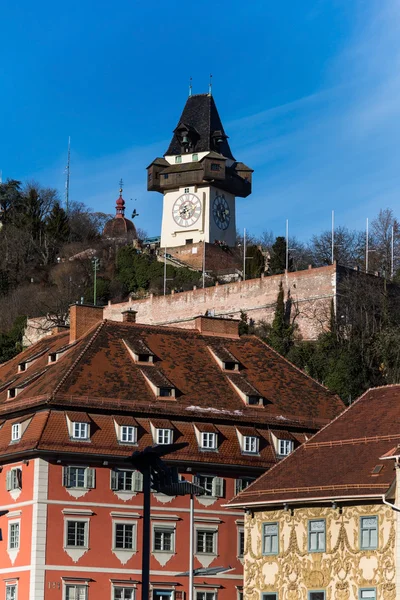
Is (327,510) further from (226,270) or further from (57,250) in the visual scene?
(57,250)

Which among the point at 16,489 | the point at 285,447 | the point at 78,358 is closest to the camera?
the point at 16,489

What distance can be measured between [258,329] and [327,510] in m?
50.2

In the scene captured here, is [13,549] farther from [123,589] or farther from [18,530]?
[123,589]

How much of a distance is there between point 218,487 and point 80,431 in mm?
5870

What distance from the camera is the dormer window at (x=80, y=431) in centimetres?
5842

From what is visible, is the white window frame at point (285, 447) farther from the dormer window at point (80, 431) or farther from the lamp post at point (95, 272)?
the lamp post at point (95, 272)

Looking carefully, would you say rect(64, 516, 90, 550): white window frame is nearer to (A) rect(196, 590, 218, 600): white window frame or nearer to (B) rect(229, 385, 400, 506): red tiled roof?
(A) rect(196, 590, 218, 600): white window frame

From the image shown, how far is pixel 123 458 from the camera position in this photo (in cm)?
5859

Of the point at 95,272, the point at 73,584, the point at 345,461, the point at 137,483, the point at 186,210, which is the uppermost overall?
the point at 186,210

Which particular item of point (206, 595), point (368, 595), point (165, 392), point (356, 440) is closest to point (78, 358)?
point (165, 392)

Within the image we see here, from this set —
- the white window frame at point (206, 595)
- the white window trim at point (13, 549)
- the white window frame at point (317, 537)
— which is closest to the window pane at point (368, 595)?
the white window frame at point (317, 537)

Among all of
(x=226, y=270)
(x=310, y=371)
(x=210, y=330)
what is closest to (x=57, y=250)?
Answer: (x=226, y=270)

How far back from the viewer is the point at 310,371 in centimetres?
8612

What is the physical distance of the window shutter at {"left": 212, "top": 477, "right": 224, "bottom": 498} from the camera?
2368 inches
